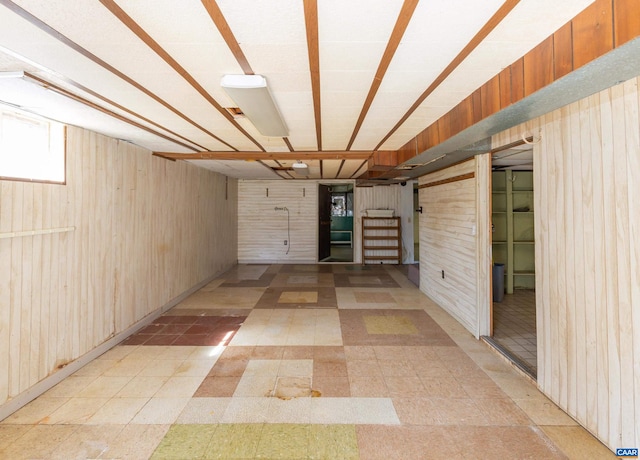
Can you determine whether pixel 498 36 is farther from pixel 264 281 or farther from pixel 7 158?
pixel 264 281

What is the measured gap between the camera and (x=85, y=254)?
107 inches

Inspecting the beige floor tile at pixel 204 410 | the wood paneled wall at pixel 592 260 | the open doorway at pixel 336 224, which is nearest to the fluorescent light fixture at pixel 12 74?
the beige floor tile at pixel 204 410

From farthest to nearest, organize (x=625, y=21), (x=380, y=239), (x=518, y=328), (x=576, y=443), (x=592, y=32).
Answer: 1. (x=380, y=239)
2. (x=518, y=328)
3. (x=576, y=443)
4. (x=592, y=32)
5. (x=625, y=21)

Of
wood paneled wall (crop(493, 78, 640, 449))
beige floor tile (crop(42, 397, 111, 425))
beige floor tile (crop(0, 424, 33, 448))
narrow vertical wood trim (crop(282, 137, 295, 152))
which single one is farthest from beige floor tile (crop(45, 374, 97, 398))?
wood paneled wall (crop(493, 78, 640, 449))

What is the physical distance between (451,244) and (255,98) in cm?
316

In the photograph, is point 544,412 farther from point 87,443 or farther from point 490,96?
point 87,443

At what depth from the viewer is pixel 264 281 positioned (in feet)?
19.3

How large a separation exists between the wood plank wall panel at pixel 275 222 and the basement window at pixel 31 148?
17.9 feet

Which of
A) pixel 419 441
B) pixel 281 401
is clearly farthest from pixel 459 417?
pixel 281 401

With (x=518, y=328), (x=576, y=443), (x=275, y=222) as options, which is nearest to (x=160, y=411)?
(x=576, y=443)

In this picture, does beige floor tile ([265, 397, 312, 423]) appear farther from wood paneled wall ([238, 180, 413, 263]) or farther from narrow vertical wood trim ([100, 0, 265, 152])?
wood paneled wall ([238, 180, 413, 263])

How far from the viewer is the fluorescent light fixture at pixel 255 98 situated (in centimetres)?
169

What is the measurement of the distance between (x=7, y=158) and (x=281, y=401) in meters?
2.64

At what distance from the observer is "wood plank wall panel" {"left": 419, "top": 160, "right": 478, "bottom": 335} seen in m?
3.34
